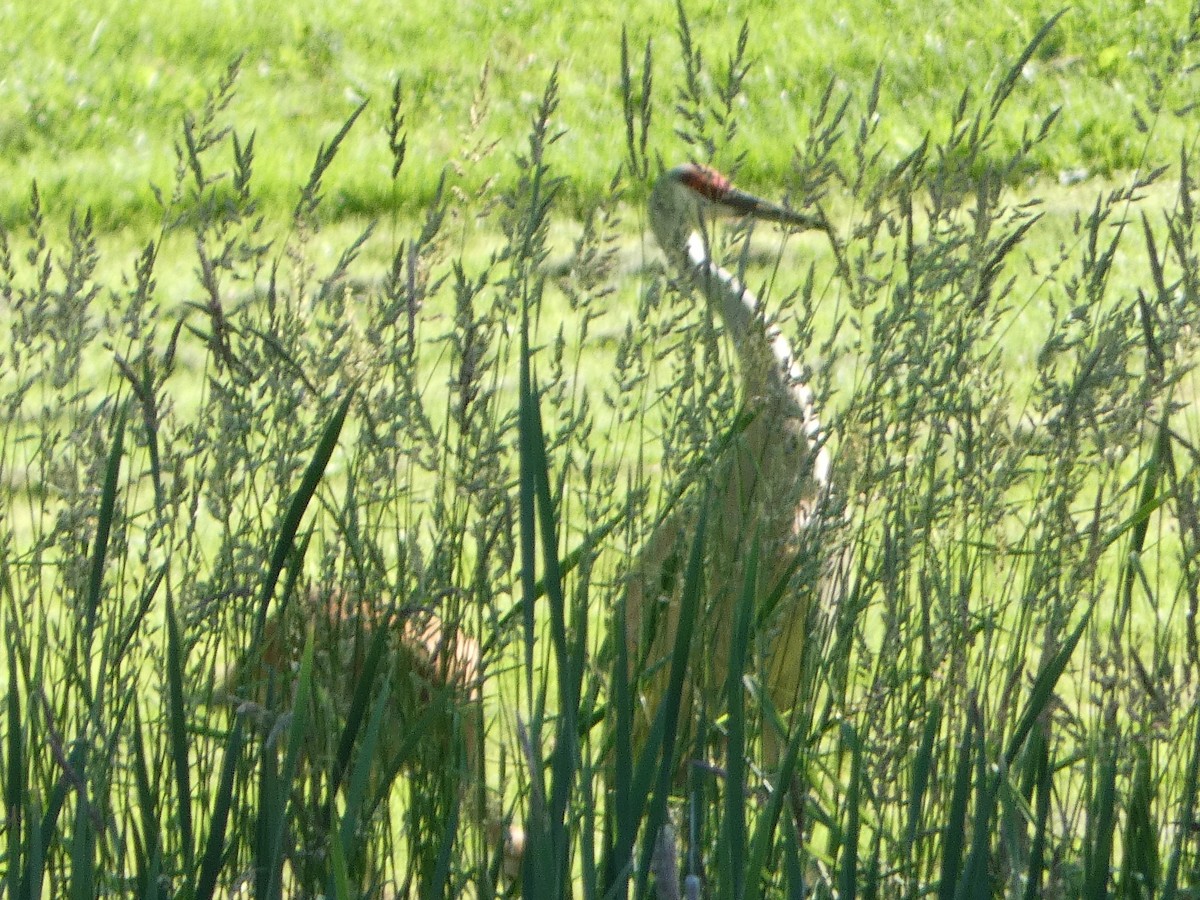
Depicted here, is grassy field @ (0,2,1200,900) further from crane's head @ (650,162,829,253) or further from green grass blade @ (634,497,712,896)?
crane's head @ (650,162,829,253)

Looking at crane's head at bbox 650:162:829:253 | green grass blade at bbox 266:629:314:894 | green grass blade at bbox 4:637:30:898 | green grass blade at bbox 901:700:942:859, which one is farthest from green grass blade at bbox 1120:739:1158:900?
crane's head at bbox 650:162:829:253

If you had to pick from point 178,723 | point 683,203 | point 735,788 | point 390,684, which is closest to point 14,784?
point 178,723

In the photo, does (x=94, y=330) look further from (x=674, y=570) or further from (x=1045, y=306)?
(x=1045, y=306)

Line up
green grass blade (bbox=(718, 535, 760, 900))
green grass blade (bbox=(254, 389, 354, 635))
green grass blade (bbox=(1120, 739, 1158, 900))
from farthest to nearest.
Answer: green grass blade (bbox=(1120, 739, 1158, 900))
green grass blade (bbox=(254, 389, 354, 635))
green grass blade (bbox=(718, 535, 760, 900))

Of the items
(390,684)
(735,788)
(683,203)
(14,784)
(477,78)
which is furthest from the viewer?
(477,78)

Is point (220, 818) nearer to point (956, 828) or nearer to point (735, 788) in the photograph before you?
point (735, 788)

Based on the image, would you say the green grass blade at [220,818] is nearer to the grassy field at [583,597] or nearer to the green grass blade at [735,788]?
the grassy field at [583,597]

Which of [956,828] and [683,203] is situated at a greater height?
[683,203]

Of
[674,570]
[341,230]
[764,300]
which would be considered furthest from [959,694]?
[341,230]

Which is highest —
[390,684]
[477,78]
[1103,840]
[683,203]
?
[477,78]

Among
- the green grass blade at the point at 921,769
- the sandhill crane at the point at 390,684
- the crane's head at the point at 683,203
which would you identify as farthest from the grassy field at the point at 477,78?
the green grass blade at the point at 921,769

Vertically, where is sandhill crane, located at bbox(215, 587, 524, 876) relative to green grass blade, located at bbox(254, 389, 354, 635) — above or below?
below

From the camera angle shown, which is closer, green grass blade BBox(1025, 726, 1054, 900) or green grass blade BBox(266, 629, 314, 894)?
green grass blade BBox(266, 629, 314, 894)

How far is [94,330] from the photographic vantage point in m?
1.70
